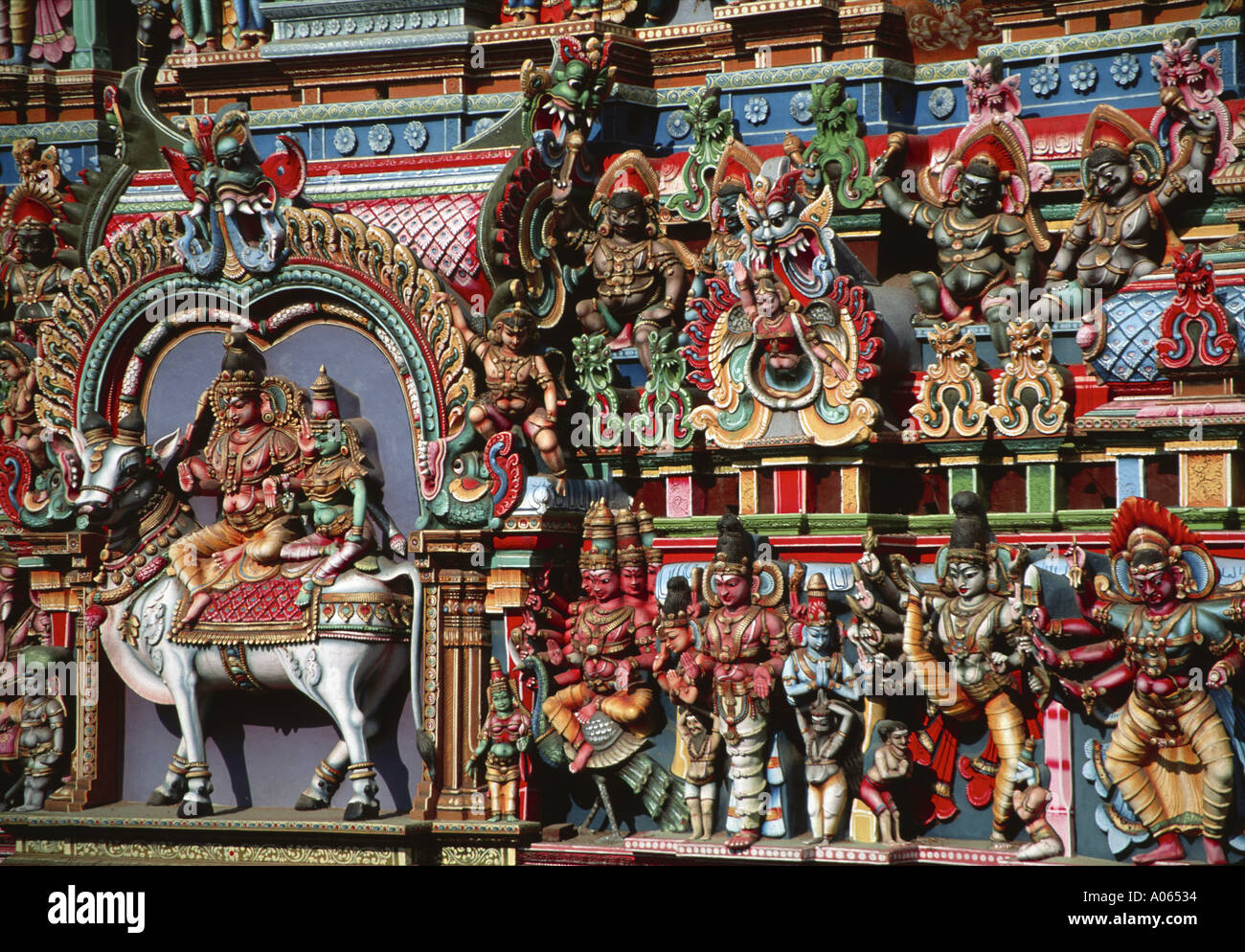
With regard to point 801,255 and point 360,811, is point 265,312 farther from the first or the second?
point 801,255

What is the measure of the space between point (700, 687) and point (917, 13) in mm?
4931

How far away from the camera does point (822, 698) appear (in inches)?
621

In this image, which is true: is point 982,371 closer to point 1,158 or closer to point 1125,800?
point 1125,800

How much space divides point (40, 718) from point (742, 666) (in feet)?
17.7

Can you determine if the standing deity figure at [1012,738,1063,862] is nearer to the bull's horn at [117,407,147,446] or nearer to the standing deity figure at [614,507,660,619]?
the standing deity figure at [614,507,660,619]

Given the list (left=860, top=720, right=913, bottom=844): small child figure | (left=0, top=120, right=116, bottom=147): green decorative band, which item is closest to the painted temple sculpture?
(left=860, top=720, right=913, bottom=844): small child figure

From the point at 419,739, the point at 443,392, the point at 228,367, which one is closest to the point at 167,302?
the point at 228,367

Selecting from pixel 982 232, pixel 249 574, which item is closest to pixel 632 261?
pixel 982 232

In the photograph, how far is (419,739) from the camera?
16969 millimetres

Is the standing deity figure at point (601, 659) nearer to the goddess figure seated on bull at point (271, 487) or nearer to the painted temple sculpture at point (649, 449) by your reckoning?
the painted temple sculpture at point (649, 449)

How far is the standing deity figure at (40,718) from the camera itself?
717 inches

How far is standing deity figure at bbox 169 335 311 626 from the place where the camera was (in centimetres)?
1750

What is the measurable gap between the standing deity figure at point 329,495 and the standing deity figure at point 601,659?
1.55 m

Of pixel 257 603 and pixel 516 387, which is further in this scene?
pixel 257 603
